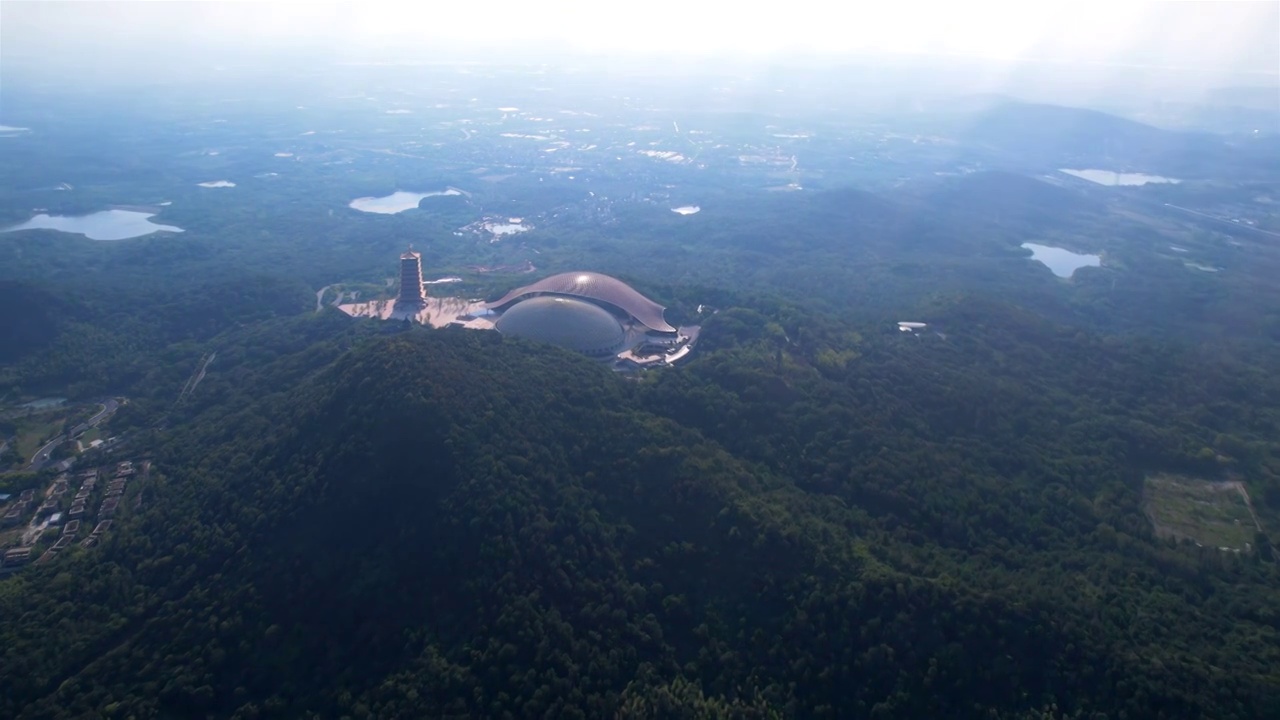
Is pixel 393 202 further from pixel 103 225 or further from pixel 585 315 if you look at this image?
pixel 585 315

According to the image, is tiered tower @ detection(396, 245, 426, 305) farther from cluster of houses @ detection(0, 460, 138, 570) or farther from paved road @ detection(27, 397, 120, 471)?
cluster of houses @ detection(0, 460, 138, 570)

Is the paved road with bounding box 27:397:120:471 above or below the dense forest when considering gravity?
below

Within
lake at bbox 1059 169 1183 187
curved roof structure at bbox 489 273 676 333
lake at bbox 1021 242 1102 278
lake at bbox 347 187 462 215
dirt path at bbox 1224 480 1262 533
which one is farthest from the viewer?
lake at bbox 1059 169 1183 187

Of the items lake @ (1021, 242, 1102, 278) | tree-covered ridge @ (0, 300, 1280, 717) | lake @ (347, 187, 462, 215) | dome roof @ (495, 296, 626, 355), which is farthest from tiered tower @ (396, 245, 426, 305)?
lake @ (1021, 242, 1102, 278)

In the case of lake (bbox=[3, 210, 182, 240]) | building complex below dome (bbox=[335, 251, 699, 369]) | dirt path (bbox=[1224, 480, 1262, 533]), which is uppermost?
building complex below dome (bbox=[335, 251, 699, 369])

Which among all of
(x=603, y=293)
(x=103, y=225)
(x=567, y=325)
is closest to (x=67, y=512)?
(x=567, y=325)

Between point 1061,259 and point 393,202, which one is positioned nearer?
point 1061,259

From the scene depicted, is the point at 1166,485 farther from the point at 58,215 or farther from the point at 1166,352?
Answer: the point at 58,215
